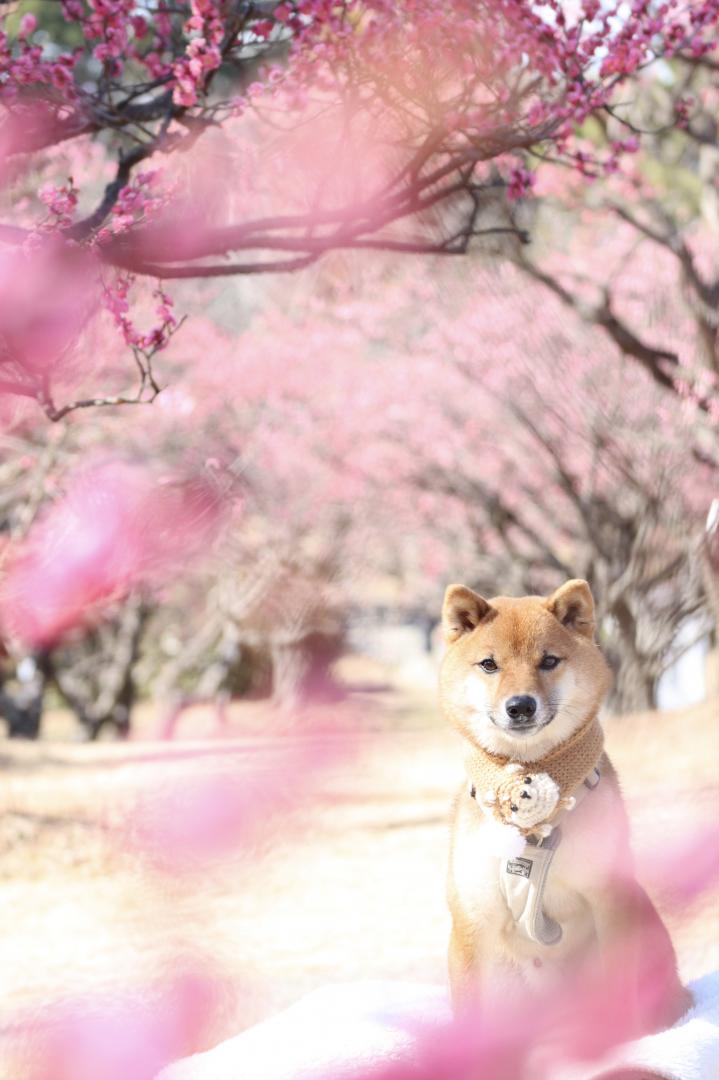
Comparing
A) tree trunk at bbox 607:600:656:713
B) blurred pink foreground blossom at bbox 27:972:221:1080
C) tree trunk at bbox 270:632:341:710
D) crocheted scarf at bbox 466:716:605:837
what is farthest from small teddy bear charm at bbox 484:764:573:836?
tree trunk at bbox 607:600:656:713

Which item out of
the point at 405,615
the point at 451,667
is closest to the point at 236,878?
the point at 451,667

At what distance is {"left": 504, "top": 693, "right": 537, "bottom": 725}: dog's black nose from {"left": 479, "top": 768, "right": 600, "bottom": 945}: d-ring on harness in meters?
0.24

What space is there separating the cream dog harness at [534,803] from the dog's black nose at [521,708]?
150 millimetres

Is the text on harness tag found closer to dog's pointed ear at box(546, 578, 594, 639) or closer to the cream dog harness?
the cream dog harness

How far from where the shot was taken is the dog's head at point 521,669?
6.75 ft

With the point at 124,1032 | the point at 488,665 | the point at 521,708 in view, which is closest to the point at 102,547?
the point at 124,1032

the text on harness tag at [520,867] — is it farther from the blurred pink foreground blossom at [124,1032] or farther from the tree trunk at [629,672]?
the tree trunk at [629,672]

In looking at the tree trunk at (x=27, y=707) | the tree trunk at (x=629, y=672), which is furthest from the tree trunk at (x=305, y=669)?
the tree trunk at (x=27, y=707)

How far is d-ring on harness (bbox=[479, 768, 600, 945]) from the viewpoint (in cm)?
211

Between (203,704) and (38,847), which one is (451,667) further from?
(203,704)

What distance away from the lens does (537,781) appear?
2.11 metres

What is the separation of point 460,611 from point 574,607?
8.2 inches

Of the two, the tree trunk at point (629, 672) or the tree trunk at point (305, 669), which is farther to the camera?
the tree trunk at point (629, 672)

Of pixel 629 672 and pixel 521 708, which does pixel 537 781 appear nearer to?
pixel 521 708
